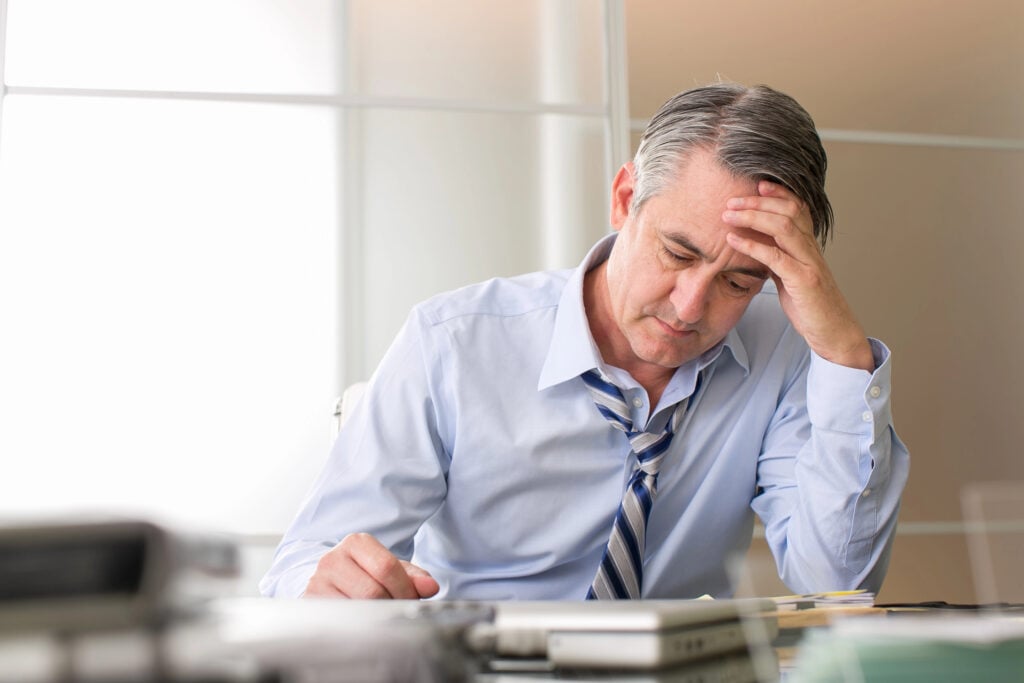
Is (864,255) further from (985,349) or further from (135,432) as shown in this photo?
(135,432)

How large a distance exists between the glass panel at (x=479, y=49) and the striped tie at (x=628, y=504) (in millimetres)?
1923

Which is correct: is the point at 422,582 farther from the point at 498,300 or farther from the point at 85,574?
the point at 85,574

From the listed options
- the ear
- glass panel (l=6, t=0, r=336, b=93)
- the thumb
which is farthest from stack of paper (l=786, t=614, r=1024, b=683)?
glass panel (l=6, t=0, r=336, b=93)

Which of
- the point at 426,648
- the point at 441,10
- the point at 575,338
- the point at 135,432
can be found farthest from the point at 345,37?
the point at 426,648

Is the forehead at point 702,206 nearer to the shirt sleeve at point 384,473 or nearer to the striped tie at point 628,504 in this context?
the striped tie at point 628,504

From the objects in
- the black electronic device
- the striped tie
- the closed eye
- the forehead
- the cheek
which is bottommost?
the striped tie

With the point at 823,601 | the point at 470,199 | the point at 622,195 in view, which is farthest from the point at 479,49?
the point at 823,601

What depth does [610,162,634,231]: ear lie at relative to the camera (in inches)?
63.9

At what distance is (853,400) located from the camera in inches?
56.7

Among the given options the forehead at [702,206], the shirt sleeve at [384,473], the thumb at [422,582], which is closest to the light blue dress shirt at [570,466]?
the shirt sleeve at [384,473]

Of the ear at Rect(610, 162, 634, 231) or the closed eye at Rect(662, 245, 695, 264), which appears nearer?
the closed eye at Rect(662, 245, 695, 264)

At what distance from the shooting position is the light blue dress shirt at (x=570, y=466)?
148 centimetres

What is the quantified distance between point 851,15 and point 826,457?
8.38 feet

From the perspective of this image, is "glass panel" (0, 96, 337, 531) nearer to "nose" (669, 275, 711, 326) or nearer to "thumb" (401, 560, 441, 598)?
"nose" (669, 275, 711, 326)
